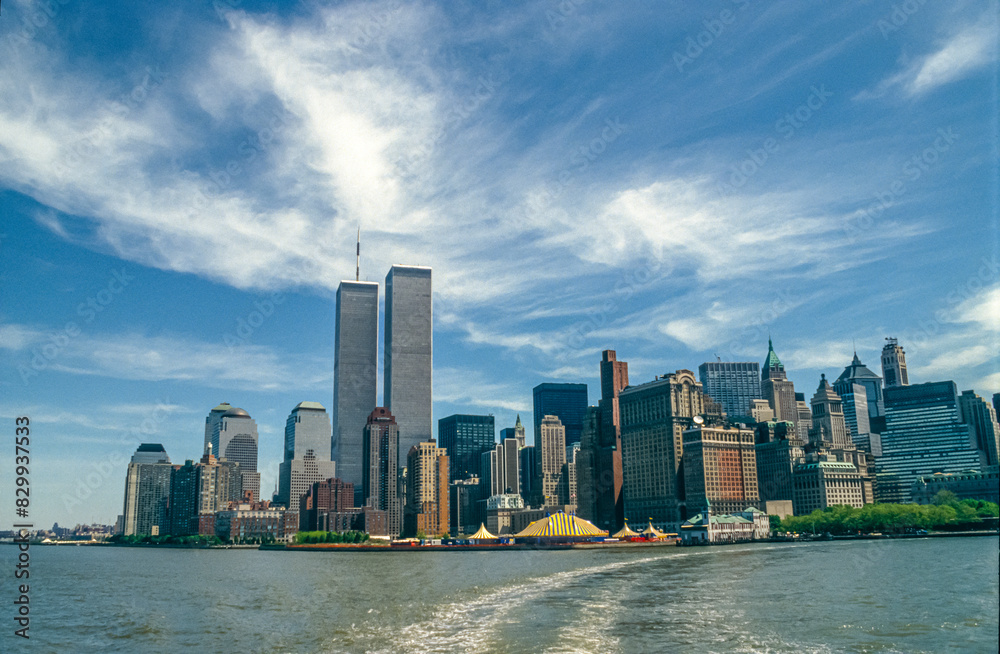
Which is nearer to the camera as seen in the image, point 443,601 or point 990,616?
point 990,616

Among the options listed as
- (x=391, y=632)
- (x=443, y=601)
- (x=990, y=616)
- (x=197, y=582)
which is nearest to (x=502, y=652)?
(x=391, y=632)

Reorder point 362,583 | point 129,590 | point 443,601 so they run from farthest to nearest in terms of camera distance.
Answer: point 362,583 < point 129,590 < point 443,601

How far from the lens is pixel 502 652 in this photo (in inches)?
1875

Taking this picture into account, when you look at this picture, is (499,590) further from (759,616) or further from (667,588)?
(759,616)

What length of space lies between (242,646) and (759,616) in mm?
35126

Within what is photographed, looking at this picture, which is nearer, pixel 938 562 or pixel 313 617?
pixel 313 617

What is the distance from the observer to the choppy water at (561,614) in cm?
4912

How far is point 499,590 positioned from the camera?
275ft

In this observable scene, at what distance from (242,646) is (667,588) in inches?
1688

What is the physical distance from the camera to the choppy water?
161 feet

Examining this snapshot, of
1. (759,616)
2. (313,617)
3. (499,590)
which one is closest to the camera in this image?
(759,616)

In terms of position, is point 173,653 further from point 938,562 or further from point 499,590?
point 938,562

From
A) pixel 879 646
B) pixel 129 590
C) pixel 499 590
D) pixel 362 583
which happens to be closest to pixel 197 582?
pixel 129 590

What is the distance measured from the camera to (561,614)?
6128 centimetres
